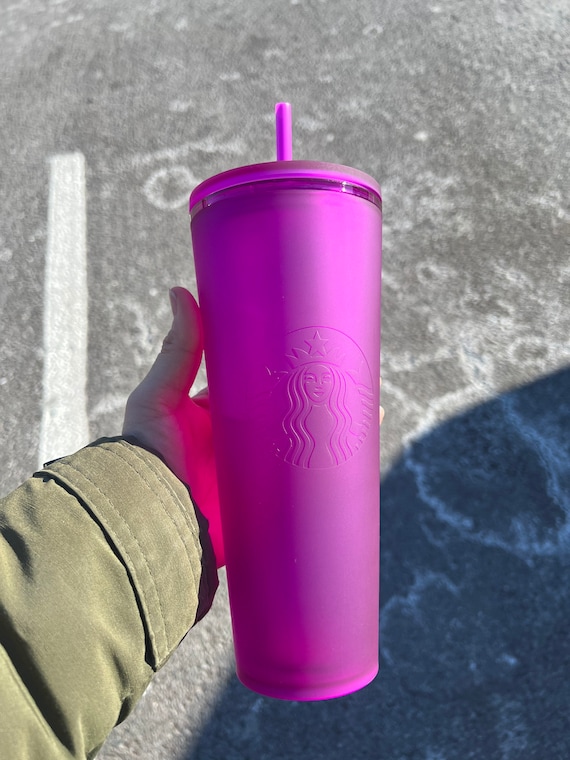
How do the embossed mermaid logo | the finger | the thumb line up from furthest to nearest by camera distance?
the finger → the thumb → the embossed mermaid logo

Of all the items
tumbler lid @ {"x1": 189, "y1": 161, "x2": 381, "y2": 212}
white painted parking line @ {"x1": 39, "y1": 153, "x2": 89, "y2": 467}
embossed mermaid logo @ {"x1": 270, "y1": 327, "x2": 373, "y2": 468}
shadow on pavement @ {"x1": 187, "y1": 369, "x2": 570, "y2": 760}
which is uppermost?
tumbler lid @ {"x1": 189, "y1": 161, "x2": 381, "y2": 212}

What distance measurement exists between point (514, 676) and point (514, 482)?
38 cm

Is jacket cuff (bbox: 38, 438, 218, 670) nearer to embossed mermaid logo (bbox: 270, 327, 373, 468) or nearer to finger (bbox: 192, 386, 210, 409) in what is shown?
embossed mermaid logo (bbox: 270, 327, 373, 468)

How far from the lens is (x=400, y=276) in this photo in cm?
147

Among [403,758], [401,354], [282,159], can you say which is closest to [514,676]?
[403,758]

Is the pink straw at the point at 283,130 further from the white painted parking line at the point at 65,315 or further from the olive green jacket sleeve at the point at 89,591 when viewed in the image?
the white painted parking line at the point at 65,315

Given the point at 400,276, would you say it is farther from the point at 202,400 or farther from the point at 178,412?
the point at 178,412

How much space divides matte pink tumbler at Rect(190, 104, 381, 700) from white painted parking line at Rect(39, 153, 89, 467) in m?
0.70

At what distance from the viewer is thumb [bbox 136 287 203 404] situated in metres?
0.94

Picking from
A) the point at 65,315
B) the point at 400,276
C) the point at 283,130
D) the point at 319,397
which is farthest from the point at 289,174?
the point at 65,315

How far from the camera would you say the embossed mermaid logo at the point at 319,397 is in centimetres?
77

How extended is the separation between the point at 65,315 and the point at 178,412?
2.07 feet

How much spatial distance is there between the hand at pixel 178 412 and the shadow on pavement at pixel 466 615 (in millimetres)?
444

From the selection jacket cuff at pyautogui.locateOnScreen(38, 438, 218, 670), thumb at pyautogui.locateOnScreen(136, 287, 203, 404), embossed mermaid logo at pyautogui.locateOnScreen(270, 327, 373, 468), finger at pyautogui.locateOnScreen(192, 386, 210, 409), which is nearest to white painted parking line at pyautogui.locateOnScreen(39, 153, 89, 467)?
finger at pyautogui.locateOnScreen(192, 386, 210, 409)
